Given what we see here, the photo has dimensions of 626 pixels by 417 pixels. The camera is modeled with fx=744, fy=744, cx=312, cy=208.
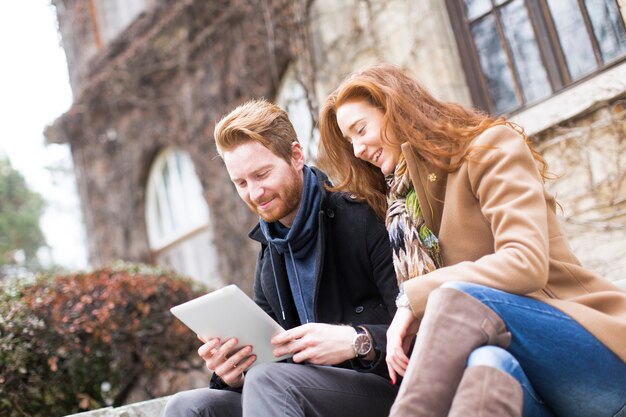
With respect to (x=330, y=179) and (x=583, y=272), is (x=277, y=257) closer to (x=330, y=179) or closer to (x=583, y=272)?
(x=330, y=179)

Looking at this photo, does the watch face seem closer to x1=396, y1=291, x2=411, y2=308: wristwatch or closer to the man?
the man

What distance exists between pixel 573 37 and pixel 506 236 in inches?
120

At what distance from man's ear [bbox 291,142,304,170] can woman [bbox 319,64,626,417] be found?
32 cm

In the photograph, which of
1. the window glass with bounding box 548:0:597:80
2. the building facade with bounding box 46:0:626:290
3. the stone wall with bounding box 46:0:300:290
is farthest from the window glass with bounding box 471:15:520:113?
the stone wall with bounding box 46:0:300:290

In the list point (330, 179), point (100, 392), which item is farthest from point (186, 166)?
point (330, 179)

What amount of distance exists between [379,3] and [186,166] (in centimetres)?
387

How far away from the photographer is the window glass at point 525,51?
4967 mm

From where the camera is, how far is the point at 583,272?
2289 millimetres

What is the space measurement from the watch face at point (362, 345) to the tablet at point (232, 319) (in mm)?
271

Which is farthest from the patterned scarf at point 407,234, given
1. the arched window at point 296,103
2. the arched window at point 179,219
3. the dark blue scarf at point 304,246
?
the arched window at point 179,219

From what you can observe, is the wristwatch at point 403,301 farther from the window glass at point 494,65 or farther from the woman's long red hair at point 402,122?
the window glass at point 494,65

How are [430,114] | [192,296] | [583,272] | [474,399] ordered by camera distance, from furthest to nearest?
[192,296], [430,114], [583,272], [474,399]

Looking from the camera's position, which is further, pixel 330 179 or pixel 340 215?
pixel 330 179

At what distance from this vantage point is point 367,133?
268 centimetres
